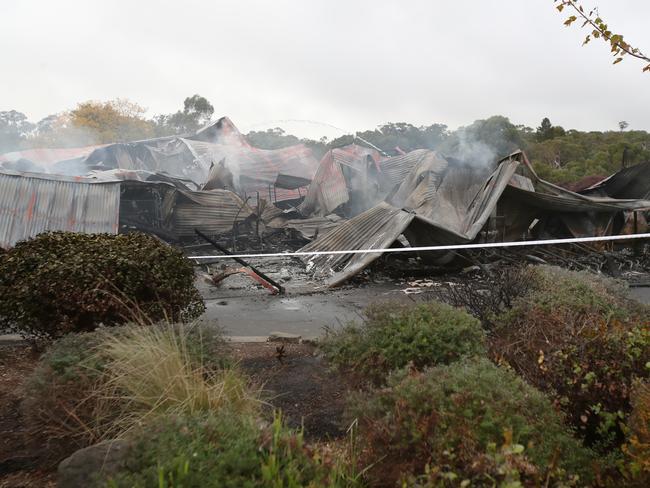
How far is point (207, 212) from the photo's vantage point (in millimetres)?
16109

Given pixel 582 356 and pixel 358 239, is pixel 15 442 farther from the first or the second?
pixel 358 239

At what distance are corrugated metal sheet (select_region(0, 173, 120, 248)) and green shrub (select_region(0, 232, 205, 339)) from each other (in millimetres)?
7479

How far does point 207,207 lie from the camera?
53.0ft

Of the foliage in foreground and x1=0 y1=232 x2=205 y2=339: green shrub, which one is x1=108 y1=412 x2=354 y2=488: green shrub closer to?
the foliage in foreground

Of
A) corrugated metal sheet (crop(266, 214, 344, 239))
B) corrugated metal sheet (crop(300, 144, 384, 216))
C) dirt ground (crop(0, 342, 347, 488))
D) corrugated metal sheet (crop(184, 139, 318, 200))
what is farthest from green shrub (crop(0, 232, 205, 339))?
corrugated metal sheet (crop(184, 139, 318, 200))

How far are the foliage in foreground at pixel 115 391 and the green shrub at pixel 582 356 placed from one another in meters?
1.73

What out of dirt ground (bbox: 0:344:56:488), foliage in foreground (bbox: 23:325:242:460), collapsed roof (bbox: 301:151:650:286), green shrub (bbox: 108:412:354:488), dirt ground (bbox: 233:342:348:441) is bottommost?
dirt ground (bbox: 0:344:56:488)

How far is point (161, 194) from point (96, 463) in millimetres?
14608

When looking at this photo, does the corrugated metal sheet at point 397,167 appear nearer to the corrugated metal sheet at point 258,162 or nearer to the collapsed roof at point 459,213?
the corrugated metal sheet at point 258,162

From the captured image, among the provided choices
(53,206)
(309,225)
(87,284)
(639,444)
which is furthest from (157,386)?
(309,225)

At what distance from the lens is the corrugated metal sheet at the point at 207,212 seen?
15883mm

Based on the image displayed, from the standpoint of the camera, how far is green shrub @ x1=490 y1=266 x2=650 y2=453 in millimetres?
2793

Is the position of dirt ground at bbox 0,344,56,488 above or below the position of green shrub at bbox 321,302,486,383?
below

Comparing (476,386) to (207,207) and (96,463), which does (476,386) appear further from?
(207,207)
